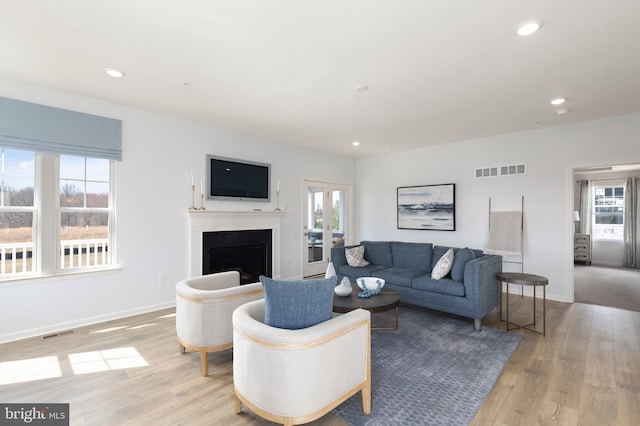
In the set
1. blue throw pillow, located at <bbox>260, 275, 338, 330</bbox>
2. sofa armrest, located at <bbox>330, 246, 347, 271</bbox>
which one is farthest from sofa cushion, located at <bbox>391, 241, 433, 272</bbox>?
blue throw pillow, located at <bbox>260, 275, 338, 330</bbox>

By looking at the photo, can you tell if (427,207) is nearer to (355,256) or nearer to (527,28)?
(355,256)

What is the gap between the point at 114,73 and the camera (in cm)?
287

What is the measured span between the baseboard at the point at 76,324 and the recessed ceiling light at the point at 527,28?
15.4 ft

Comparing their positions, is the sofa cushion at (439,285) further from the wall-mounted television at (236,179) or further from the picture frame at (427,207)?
the wall-mounted television at (236,179)

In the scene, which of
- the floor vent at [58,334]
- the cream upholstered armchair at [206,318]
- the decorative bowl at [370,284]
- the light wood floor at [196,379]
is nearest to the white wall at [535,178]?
the light wood floor at [196,379]

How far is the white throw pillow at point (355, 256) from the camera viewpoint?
16.0 ft

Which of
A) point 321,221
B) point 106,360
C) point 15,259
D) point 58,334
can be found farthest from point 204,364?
point 321,221

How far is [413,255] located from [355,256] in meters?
0.89

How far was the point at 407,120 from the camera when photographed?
426 cm

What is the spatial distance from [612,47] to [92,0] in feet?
12.2

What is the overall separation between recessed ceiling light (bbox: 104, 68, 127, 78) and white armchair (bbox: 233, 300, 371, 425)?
255cm

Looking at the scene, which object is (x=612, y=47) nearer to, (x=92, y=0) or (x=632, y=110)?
(x=632, y=110)

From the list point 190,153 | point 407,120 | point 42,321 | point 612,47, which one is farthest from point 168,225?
point 612,47

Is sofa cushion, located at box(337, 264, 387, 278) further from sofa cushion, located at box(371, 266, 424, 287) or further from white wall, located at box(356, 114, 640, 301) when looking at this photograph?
white wall, located at box(356, 114, 640, 301)
